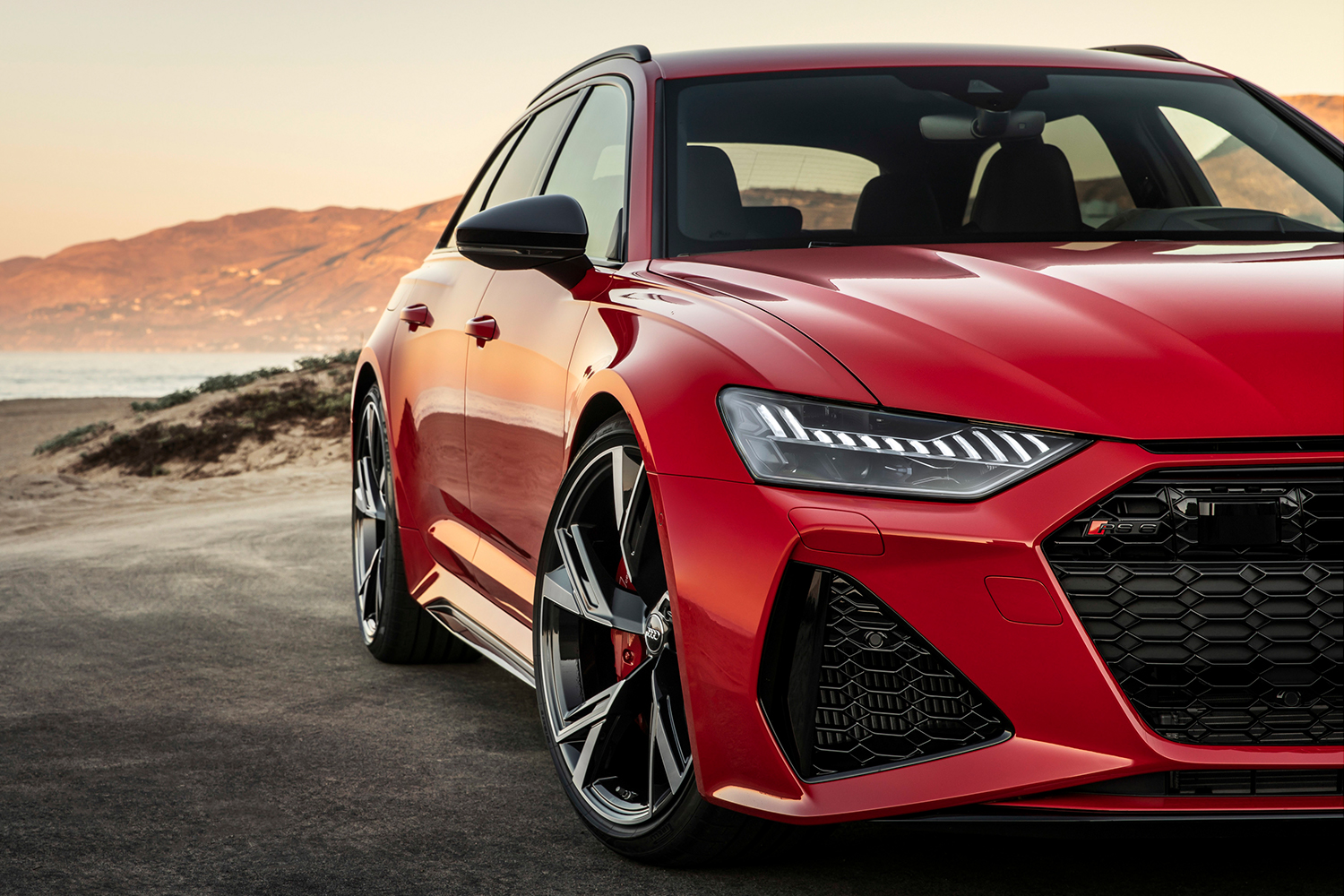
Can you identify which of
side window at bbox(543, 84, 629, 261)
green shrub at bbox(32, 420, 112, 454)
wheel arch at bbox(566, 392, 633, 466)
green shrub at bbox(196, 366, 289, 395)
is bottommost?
green shrub at bbox(32, 420, 112, 454)

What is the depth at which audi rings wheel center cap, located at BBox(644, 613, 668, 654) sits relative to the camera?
97.3 inches

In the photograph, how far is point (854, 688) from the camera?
2.07 metres

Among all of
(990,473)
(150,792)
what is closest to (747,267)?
(990,473)

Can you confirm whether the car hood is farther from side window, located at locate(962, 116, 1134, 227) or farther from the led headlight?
side window, located at locate(962, 116, 1134, 227)

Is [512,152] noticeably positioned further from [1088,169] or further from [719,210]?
[1088,169]

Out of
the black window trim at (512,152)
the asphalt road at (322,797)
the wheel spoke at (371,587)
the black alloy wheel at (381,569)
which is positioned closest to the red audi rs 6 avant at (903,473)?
the asphalt road at (322,797)

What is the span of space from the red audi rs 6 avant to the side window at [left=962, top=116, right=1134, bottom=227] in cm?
2

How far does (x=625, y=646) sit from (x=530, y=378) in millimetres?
773

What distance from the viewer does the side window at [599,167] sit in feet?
11.0

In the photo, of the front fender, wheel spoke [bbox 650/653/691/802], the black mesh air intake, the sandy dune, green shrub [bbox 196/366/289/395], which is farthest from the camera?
green shrub [bbox 196/366/289/395]

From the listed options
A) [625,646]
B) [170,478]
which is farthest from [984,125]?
[170,478]

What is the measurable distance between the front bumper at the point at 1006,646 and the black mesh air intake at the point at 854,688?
0.07ft

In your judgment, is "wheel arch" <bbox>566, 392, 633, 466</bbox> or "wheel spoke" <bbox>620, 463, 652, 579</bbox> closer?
"wheel spoke" <bbox>620, 463, 652, 579</bbox>

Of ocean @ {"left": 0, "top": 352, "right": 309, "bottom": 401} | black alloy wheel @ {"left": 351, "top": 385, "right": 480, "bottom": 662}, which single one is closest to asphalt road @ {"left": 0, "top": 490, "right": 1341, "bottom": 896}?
black alloy wheel @ {"left": 351, "top": 385, "right": 480, "bottom": 662}
